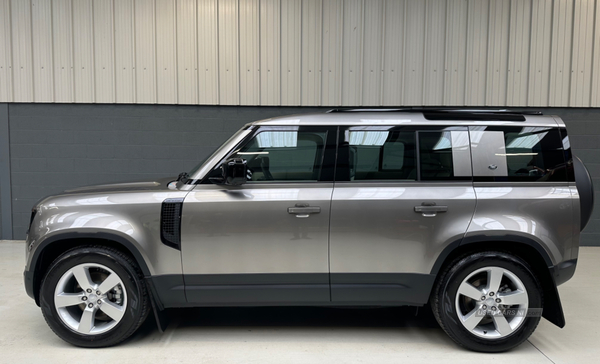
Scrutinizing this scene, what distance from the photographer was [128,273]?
3.43 m

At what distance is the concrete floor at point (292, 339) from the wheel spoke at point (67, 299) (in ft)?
1.32

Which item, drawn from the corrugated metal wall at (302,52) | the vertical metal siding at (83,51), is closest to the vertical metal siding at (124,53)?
the corrugated metal wall at (302,52)

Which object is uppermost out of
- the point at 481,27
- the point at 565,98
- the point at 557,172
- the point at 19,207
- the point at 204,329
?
the point at 481,27

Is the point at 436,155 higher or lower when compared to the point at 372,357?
higher

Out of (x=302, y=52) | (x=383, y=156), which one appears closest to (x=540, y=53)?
(x=302, y=52)

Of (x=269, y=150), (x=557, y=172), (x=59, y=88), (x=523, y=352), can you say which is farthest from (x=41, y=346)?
(x=59, y=88)

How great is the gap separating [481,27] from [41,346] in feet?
24.9

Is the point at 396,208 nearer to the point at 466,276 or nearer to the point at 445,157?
the point at 445,157

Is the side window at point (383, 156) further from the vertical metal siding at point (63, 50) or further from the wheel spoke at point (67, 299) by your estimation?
the vertical metal siding at point (63, 50)

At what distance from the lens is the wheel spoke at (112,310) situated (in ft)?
11.2

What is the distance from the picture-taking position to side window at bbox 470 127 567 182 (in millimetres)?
3445

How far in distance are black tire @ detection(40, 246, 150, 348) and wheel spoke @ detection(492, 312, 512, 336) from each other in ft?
9.56

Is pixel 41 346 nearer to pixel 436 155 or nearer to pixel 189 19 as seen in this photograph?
pixel 436 155

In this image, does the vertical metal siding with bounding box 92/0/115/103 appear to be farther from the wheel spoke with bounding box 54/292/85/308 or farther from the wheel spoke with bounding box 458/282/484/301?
the wheel spoke with bounding box 458/282/484/301
